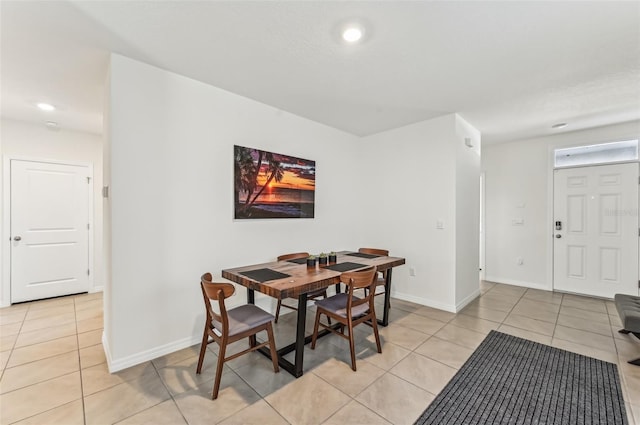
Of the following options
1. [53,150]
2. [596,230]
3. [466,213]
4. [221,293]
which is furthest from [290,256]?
[596,230]

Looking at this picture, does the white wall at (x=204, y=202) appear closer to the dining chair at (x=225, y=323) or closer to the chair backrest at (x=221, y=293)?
the dining chair at (x=225, y=323)

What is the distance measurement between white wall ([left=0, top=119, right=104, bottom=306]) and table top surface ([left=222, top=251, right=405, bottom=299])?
3371mm

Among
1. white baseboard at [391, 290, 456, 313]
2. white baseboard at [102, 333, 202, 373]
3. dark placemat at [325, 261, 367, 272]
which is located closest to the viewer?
white baseboard at [102, 333, 202, 373]

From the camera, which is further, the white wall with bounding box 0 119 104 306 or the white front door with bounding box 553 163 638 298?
the white front door with bounding box 553 163 638 298

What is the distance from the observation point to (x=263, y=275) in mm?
2443

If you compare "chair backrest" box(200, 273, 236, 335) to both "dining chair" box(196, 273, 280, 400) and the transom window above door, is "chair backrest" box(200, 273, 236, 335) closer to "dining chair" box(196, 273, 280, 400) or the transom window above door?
"dining chair" box(196, 273, 280, 400)

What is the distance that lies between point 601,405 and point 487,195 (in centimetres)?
395

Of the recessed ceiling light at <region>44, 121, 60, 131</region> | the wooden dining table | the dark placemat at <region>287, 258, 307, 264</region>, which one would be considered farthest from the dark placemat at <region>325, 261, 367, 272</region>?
the recessed ceiling light at <region>44, 121, 60, 131</region>

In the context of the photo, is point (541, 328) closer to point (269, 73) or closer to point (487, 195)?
point (487, 195)

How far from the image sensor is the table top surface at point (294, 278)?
2.07 meters

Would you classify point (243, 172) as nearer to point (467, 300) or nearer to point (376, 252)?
point (376, 252)

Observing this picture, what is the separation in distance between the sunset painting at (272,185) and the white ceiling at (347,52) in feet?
2.23

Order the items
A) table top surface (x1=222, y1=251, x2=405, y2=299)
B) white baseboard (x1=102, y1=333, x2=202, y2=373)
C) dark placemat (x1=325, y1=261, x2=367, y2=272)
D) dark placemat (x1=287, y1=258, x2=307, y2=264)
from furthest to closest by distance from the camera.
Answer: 1. dark placemat (x1=287, y1=258, x2=307, y2=264)
2. dark placemat (x1=325, y1=261, x2=367, y2=272)
3. white baseboard (x1=102, y1=333, x2=202, y2=373)
4. table top surface (x1=222, y1=251, x2=405, y2=299)

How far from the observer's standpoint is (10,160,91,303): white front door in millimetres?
3873
